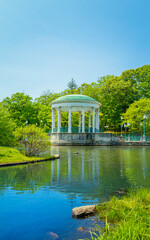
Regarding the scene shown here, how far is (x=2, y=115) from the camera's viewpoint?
21281mm

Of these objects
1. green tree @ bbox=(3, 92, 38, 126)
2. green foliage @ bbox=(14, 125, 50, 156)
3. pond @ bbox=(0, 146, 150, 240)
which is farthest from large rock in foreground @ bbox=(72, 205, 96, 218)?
green tree @ bbox=(3, 92, 38, 126)

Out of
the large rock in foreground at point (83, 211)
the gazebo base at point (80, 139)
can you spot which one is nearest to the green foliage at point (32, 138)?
the large rock in foreground at point (83, 211)

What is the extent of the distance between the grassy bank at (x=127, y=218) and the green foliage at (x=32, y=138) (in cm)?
1121

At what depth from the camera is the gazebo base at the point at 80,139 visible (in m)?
41.6

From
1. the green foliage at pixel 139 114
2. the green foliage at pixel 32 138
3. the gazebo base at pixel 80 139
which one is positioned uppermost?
the green foliage at pixel 139 114

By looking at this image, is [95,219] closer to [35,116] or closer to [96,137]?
[96,137]

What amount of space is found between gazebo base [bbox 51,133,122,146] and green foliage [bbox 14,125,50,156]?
24.6m

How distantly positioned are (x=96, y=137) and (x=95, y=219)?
37814 millimetres

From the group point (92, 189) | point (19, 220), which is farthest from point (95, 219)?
point (92, 189)

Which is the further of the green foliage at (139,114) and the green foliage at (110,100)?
the green foliage at (110,100)

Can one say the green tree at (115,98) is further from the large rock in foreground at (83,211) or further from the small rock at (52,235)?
the small rock at (52,235)

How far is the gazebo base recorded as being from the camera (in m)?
41.6

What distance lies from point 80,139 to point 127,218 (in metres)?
37.4

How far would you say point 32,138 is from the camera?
16.4 metres
